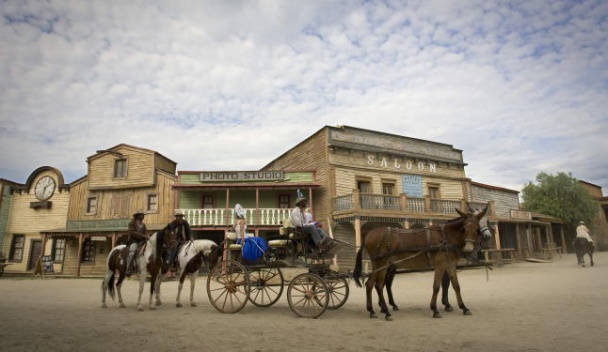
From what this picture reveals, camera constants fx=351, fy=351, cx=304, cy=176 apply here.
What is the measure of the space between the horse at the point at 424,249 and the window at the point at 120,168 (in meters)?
21.5

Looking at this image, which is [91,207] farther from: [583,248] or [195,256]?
[583,248]

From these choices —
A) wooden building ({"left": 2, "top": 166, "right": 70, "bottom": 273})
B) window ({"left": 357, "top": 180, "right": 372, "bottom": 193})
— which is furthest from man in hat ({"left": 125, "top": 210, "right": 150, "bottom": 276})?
wooden building ({"left": 2, "top": 166, "right": 70, "bottom": 273})

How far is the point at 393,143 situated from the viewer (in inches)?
887

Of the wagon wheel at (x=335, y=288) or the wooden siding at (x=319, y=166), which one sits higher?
the wooden siding at (x=319, y=166)

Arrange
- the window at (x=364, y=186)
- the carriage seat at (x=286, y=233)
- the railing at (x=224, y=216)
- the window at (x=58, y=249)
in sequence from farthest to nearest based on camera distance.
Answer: the window at (x=58, y=249), the window at (x=364, y=186), the railing at (x=224, y=216), the carriage seat at (x=286, y=233)

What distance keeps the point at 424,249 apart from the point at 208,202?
17857mm

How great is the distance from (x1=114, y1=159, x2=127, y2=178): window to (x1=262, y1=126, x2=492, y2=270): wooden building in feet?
37.0

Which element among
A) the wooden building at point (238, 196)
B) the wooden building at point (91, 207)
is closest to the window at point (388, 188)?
the wooden building at point (238, 196)

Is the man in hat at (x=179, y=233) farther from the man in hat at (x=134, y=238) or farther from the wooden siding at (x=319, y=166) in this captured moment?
the wooden siding at (x=319, y=166)

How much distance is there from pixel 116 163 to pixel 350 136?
1601 centimetres

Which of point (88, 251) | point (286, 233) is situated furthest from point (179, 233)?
point (88, 251)

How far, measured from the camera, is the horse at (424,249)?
671 cm

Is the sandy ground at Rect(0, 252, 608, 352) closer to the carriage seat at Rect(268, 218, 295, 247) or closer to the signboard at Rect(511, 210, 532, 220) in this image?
the carriage seat at Rect(268, 218, 295, 247)

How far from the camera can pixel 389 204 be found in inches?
742
